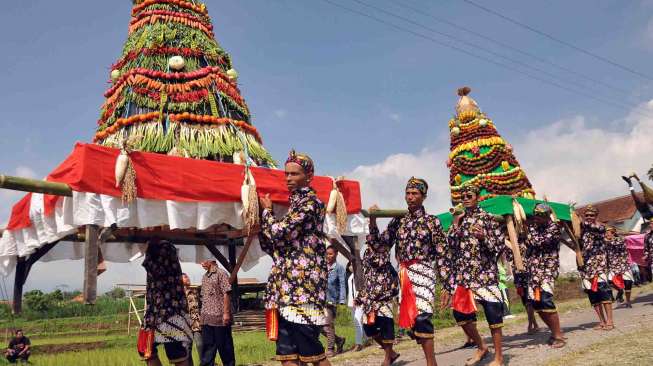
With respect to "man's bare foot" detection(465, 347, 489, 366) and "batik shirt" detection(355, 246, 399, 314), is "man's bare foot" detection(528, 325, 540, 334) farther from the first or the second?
"batik shirt" detection(355, 246, 399, 314)

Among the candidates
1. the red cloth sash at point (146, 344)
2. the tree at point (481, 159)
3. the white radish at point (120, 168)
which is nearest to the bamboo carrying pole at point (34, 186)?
the white radish at point (120, 168)

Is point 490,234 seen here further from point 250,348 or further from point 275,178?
point 250,348

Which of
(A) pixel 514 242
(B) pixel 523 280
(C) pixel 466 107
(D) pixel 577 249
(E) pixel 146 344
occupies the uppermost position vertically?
(C) pixel 466 107

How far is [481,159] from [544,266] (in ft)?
42.7

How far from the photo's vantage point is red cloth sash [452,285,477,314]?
5531 millimetres

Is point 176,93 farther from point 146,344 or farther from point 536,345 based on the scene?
point 536,345

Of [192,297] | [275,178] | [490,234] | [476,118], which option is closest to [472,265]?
[490,234]

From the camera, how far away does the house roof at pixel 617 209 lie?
109 feet

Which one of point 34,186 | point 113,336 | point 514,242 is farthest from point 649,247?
point 113,336

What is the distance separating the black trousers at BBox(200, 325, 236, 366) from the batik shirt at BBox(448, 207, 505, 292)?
2.80m

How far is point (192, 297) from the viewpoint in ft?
24.6

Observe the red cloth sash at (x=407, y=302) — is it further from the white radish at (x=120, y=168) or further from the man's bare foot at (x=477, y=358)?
the white radish at (x=120, y=168)

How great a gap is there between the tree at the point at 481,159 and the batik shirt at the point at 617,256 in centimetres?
758

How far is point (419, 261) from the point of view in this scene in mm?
4965
